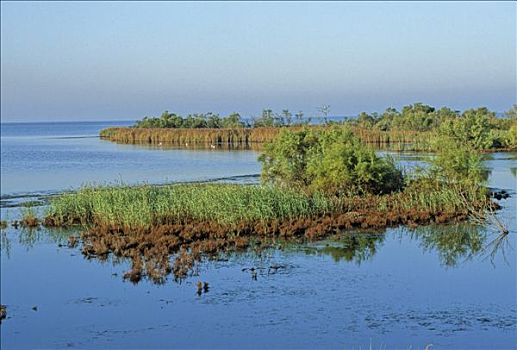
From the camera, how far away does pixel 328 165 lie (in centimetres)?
2423

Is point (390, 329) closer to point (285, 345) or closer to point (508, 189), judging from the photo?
point (285, 345)

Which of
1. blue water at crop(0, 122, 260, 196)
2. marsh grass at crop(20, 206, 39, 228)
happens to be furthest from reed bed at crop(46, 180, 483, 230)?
blue water at crop(0, 122, 260, 196)

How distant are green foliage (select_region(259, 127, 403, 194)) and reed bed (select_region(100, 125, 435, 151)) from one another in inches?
935

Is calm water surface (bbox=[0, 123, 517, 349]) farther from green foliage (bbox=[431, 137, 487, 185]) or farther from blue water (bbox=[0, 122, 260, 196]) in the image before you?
blue water (bbox=[0, 122, 260, 196])

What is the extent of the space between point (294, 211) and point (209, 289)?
6.60 meters

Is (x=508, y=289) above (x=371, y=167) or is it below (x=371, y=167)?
below

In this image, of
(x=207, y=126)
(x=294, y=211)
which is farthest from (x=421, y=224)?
(x=207, y=126)

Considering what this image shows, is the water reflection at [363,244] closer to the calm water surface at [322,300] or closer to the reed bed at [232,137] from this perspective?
the calm water surface at [322,300]

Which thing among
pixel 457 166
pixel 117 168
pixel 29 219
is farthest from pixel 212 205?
pixel 117 168

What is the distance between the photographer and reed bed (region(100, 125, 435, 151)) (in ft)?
176

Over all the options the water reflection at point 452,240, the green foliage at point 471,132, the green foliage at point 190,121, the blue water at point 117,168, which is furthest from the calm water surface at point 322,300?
the green foliage at point 190,121

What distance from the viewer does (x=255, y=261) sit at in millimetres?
16000

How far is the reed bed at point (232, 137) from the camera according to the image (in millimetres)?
53562

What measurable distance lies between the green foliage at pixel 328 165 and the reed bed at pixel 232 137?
935 inches
